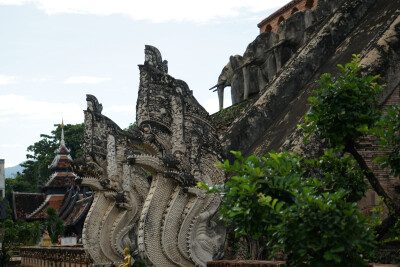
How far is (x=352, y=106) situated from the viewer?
6.16m

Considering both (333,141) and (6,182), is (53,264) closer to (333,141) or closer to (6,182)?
(333,141)

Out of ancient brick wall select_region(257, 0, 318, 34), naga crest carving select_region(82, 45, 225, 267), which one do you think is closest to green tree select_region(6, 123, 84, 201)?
ancient brick wall select_region(257, 0, 318, 34)

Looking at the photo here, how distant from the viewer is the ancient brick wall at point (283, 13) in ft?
89.0

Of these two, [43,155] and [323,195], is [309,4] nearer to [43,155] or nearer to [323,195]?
[323,195]

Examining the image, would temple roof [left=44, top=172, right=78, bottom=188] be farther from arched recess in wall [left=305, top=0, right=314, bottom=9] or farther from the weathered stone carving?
arched recess in wall [left=305, top=0, right=314, bottom=9]

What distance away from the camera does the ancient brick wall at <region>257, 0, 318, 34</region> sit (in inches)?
1068

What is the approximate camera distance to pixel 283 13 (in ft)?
97.0

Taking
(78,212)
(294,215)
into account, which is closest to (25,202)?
(78,212)

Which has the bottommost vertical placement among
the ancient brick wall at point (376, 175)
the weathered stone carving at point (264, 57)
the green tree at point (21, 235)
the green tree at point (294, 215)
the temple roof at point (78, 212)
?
the green tree at point (294, 215)

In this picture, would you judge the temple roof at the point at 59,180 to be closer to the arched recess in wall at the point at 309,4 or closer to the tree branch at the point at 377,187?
the arched recess in wall at the point at 309,4

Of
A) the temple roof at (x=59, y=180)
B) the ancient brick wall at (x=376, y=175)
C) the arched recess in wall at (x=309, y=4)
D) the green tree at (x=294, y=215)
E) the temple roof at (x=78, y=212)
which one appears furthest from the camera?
the temple roof at (x=59, y=180)

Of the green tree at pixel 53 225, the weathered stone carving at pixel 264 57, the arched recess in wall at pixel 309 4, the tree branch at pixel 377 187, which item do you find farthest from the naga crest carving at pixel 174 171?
the green tree at pixel 53 225

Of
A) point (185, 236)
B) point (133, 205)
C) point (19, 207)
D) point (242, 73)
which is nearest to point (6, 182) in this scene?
point (19, 207)

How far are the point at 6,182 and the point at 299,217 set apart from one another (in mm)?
62831
